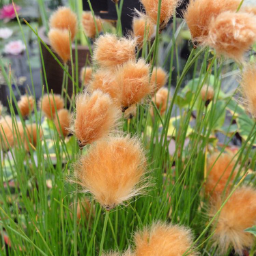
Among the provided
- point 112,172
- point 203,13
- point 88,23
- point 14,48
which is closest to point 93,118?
point 112,172

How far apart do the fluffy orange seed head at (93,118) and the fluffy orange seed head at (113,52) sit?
0.28ft

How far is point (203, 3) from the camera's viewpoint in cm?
41

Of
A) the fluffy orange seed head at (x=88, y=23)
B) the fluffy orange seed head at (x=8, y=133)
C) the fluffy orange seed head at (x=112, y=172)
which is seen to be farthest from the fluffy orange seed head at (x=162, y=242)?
the fluffy orange seed head at (x=88, y=23)

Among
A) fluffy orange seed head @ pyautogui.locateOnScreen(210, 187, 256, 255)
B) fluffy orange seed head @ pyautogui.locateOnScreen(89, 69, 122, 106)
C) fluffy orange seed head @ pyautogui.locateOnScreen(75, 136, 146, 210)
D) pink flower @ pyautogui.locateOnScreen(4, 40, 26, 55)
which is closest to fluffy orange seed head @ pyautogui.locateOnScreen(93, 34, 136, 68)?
fluffy orange seed head @ pyautogui.locateOnScreen(89, 69, 122, 106)

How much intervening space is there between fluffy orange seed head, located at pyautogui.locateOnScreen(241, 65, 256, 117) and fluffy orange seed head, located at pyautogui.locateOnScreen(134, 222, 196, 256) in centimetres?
16

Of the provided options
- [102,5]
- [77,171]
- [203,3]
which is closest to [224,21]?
[203,3]

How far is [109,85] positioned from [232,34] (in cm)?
16

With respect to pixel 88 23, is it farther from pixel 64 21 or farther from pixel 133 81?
pixel 133 81

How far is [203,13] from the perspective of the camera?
1.33 ft

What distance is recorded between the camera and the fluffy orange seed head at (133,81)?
41 cm

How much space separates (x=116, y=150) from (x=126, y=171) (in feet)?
0.08

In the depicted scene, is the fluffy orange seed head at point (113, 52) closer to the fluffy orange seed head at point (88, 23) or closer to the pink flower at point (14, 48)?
the fluffy orange seed head at point (88, 23)

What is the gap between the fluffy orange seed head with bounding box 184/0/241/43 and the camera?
40 cm

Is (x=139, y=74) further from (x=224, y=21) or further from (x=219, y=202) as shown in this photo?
(x=219, y=202)
